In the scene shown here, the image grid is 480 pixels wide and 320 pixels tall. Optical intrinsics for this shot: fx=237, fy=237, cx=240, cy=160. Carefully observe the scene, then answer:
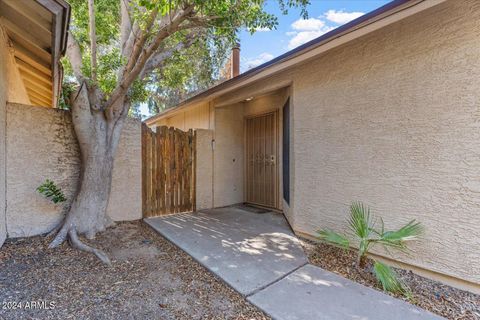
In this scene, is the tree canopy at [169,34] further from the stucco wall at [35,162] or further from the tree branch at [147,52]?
the stucco wall at [35,162]

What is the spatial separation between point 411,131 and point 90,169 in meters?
5.43

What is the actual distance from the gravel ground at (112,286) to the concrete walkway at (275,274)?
0.69 ft

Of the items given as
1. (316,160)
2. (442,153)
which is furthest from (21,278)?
(442,153)

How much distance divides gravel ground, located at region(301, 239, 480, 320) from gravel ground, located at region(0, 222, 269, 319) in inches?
61.4

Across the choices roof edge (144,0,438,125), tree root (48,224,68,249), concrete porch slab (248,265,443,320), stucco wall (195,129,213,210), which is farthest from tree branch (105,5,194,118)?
concrete porch slab (248,265,443,320)

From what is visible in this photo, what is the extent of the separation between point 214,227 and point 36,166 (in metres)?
3.61

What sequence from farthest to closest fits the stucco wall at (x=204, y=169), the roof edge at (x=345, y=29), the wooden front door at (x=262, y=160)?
the wooden front door at (x=262, y=160) → the stucco wall at (x=204, y=169) → the roof edge at (x=345, y=29)

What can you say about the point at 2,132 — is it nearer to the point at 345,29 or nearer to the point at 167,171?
the point at 167,171

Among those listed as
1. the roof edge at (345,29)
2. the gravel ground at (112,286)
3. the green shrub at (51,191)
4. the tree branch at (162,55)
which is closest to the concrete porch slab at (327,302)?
the gravel ground at (112,286)

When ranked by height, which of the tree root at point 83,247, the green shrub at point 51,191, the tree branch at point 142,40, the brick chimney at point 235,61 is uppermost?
the brick chimney at point 235,61

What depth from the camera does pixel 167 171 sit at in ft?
20.7

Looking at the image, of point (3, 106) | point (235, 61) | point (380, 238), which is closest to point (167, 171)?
point (3, 106)

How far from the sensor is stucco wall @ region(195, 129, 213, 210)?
22.7 feet

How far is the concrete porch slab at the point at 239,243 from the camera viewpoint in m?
3.24
